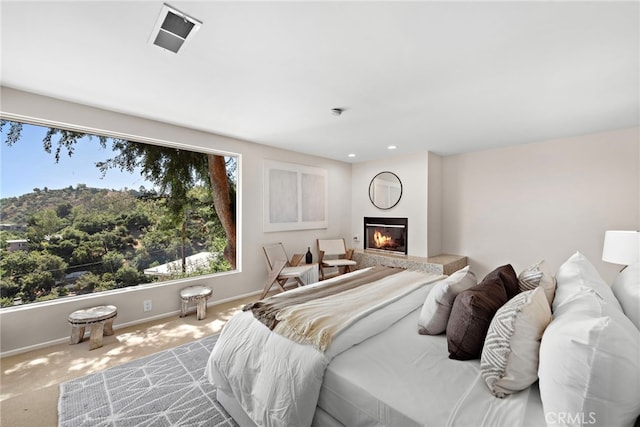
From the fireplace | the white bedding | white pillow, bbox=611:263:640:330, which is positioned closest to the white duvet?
the white bedding

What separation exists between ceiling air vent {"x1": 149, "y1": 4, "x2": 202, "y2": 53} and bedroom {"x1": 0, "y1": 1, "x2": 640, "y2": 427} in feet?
3.58

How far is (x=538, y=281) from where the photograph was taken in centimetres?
151

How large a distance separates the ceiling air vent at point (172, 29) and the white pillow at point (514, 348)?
2281 mm

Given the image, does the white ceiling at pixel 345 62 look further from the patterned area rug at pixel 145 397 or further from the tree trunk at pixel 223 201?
the patterned area rug at pixel 145 397

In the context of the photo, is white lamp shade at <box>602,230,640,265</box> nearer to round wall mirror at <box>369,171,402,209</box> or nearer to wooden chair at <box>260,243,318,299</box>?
round wall mirror at <box>369,171,402,209</box>

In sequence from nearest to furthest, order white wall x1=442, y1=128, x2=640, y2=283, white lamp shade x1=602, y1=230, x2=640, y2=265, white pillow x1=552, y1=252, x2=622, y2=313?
white pillow x1=552, y1=252, x2=622, y2=313
white lamp shade x1=602, y1=230, x2=640, y2=265
white wall x1=442, y1=128, x2=640, y2=283

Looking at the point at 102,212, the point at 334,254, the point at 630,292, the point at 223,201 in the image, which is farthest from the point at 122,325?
the point at 630,292

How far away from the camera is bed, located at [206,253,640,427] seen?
29.4 inches

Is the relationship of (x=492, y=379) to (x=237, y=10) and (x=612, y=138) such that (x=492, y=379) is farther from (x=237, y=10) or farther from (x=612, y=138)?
(x=612, y=138)

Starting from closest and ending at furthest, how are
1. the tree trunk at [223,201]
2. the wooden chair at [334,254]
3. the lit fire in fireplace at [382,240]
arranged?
the tree trunk at [223,201]
the wooden chair at [334,254]
the lit fire in fireplace at [382,240]

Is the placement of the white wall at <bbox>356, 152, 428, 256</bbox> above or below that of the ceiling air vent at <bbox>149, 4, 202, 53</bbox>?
below

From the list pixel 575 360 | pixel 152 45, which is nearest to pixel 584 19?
pixel 575 360

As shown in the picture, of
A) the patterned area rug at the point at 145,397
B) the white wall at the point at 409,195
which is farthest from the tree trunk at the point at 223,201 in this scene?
the white wall at the point at 409,195

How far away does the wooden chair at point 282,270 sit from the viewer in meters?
3.93
